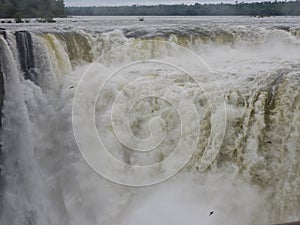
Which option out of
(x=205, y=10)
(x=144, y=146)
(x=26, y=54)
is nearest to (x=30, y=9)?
(x=205, y=10)

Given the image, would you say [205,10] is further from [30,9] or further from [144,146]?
[144,146]

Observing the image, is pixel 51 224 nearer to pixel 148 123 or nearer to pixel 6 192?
pixel 6 192

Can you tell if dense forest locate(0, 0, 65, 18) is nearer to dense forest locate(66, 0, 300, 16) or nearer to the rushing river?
dense forest locate(66, 0, 300, 16)

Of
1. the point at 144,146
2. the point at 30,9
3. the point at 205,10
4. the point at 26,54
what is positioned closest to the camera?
the point at 144,146

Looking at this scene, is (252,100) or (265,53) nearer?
(252,100)

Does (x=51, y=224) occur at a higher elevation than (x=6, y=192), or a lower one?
lower

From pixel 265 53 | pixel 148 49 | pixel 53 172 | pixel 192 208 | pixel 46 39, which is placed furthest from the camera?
pixel 265 53

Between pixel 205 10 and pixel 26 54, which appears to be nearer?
pixel 26 54

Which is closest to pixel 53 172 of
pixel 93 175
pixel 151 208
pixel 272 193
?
pixel 93 175
